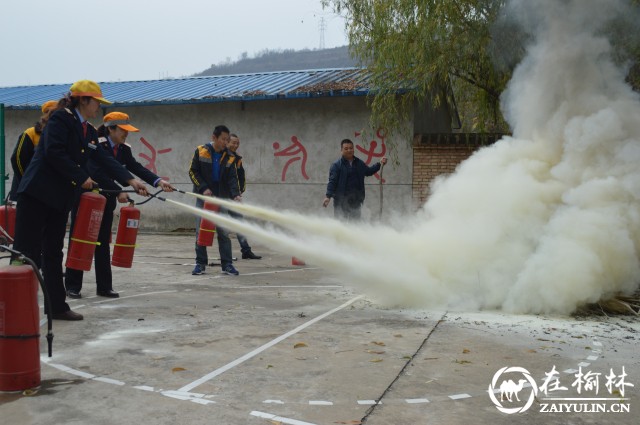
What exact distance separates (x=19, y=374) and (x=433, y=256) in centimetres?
428

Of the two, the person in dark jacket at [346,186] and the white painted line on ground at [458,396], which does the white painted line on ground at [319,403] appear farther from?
the person in dark jacket at [346,186]

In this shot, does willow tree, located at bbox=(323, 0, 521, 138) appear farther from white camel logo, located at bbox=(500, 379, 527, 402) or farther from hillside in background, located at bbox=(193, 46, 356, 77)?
hillside in background, located at bbox=(193, 46, 356, 77)

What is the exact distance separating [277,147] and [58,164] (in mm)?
10337

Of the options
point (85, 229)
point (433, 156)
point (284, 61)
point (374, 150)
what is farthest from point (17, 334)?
point (284, 61)

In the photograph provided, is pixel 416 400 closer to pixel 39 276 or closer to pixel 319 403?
pixel 319 403

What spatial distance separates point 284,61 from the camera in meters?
106

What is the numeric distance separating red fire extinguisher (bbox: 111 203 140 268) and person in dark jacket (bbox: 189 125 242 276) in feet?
5.82

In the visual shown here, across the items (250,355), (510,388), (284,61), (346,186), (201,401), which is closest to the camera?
(201,401)

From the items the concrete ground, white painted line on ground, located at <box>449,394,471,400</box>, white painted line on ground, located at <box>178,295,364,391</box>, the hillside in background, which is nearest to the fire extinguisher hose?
the concrete ground

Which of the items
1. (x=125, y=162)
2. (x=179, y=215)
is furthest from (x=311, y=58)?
(x=125, y=162)

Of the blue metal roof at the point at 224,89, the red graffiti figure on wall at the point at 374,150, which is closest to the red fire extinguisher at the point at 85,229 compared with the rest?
the blue metal roof at the point at 224,89

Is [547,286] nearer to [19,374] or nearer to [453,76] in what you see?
[19,374]

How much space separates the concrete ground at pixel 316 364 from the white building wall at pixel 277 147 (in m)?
7.75

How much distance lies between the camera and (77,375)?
4.35 metres
